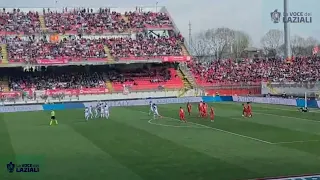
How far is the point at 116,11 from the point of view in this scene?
8300 centimetres

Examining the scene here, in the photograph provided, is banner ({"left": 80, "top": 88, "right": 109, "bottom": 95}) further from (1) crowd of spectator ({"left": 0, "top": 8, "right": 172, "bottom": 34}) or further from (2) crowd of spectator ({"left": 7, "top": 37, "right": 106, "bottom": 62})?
(1) crowd of spectator ({"left": 0, "top": 8, "right": 172, "bottom": 34})

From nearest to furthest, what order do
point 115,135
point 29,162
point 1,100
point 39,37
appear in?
point 29,162 → point 115,135 → point 1,100 → point 39,37

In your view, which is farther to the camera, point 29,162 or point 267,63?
point 267,63

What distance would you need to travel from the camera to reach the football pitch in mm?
18078

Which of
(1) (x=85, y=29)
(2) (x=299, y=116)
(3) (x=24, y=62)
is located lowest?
(2) (x=299, y=116)

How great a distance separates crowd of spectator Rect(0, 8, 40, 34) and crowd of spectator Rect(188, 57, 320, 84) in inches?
983

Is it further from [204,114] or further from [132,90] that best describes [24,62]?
[204,114]

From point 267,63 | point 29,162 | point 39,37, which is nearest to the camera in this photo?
point 29,162

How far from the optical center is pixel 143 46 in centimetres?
7338

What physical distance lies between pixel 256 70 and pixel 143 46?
1793cm

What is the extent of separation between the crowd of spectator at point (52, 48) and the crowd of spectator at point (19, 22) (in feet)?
5.58

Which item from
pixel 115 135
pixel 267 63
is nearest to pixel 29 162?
pixel 115 135

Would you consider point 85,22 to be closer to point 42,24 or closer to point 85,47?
point 42,24

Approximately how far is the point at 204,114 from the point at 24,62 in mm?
33137
